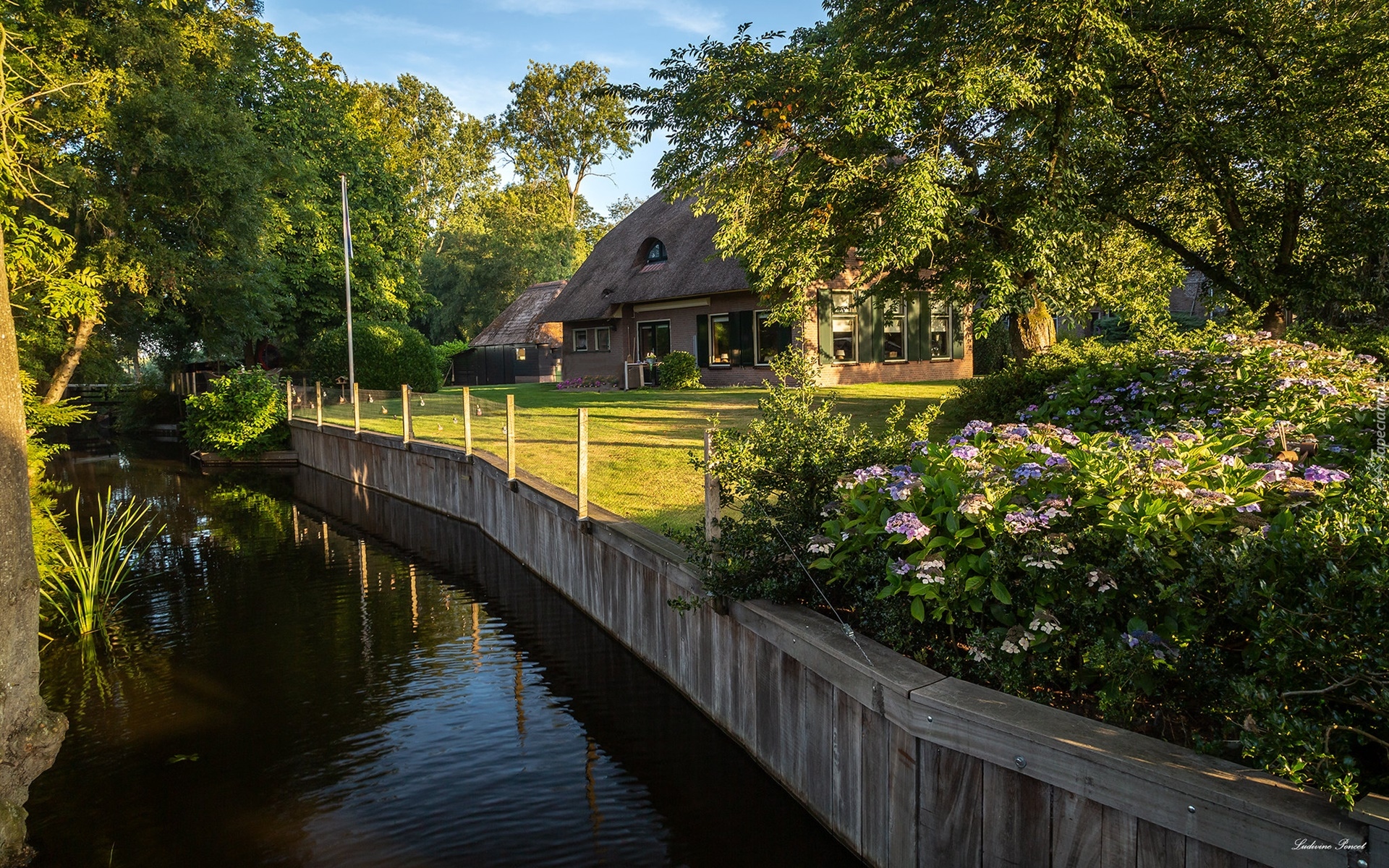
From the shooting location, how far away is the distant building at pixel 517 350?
4638cm

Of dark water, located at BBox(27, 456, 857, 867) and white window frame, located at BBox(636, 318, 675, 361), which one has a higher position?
white window frame, located at BBox(636, 318, 675, 361)

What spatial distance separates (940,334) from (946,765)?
86.0ft

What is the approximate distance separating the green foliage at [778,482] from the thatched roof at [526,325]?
1546 inches

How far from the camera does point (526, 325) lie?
45.8 metres

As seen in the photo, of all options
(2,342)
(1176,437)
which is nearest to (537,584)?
(2,342)

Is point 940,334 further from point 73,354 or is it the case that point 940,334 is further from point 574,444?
point 73,354

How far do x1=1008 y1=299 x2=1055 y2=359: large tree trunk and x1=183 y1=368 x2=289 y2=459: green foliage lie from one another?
1945 cm

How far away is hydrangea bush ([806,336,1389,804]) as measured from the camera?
2998mm

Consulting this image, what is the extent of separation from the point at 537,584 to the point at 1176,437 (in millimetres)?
8005

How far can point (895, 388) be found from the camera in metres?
22.6

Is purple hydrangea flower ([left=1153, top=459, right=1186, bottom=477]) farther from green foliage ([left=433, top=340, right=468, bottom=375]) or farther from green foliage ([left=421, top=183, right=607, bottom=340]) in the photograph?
green foliage ([left=421, top=183, right=607, bottom=340])

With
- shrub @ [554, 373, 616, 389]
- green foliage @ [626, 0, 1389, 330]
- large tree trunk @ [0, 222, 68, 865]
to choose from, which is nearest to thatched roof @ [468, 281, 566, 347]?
shrub @ [554, 373, 616, 389]

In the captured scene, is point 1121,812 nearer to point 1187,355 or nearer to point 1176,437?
point 1176,437

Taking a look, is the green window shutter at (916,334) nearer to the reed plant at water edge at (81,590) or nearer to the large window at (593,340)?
the large window at (593,340)
